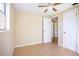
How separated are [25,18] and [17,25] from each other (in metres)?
0.65

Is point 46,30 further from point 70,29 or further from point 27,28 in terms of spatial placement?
point 70,29

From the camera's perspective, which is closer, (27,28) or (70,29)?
(70,29)

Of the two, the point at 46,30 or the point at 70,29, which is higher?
the point at 70,29

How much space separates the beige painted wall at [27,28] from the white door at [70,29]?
6.00 ft

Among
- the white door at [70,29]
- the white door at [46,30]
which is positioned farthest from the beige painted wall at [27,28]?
the white door at [70,29]

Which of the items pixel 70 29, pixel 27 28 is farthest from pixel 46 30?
pixel 70 29

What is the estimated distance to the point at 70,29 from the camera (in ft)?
15.5

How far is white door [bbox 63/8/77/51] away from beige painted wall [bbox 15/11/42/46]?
183 cm

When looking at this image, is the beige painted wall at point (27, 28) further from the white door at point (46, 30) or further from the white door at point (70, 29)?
the white door at point (70, 29)

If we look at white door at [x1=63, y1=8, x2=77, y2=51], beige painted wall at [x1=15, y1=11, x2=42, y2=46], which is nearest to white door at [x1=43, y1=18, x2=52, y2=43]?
beige painted wall at [x1=15, y1=11, x2=42, y2=46]

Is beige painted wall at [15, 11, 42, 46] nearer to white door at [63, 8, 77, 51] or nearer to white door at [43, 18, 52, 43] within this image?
white door at [43, 18, 52, 43]

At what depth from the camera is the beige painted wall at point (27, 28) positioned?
5.50 metres

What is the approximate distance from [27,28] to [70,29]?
2.49m

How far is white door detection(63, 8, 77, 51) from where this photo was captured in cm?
449
